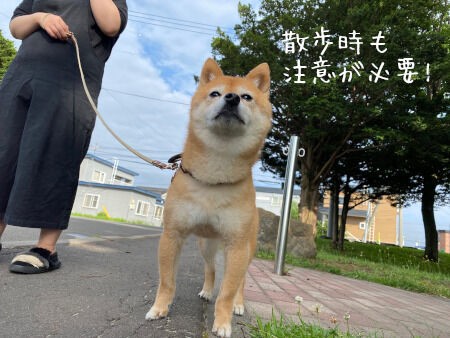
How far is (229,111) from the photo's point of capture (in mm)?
2092

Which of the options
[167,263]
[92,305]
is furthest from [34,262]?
[167,263]

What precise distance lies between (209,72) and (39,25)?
135 centimetres

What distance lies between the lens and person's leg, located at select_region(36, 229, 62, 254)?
2.65 meters

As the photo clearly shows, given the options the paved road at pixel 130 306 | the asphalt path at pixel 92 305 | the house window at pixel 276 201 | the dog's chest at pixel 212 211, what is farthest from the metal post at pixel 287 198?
the house window at pixel 276 201

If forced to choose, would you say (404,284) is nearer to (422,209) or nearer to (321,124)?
(321,124)

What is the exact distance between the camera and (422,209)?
16422 millimetres

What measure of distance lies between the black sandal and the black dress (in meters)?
0.22

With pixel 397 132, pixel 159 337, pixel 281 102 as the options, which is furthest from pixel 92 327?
pixel 281 102

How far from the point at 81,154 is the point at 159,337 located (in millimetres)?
1673

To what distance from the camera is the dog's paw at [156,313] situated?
1.84 m

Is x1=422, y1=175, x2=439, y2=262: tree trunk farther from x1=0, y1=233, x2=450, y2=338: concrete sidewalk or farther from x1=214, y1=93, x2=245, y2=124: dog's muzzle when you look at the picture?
x1=214, y1=93, x2=245, y2=124: dog's muzzle

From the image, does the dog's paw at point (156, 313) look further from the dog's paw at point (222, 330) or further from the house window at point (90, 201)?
the house window at point (90, 201)

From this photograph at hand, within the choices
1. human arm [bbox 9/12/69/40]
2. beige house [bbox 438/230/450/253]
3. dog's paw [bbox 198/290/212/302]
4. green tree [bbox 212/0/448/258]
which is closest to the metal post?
dog's paw [bbox 198/290/212/302]

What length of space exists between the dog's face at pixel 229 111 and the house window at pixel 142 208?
35758 mm
